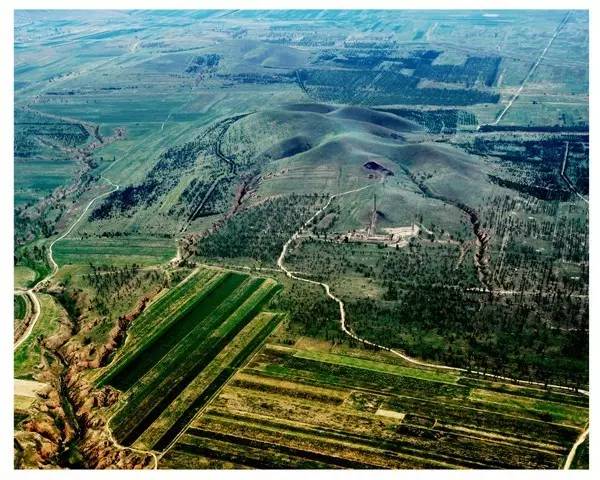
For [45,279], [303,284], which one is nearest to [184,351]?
[303,284]

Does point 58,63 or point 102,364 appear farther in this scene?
point 58,63

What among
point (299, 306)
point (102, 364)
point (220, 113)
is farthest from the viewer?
point (220, 113)

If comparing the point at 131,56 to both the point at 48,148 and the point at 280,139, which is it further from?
the point at 280,139

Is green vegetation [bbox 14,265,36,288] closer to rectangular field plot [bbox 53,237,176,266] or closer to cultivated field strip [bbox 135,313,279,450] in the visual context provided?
rectangular field plot [bbox 53,237,176,266]

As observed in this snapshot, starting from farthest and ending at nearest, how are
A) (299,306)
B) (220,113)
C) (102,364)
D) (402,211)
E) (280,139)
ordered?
(220,113)
(280,139)
(402,211)
(299,306)
(102,364)

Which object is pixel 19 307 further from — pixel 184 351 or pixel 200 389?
pixel 200 389

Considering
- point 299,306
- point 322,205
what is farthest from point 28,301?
point 322,205

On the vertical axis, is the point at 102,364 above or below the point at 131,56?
below

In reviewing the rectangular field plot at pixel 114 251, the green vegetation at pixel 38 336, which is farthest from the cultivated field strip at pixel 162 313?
the rectangular field plot at pixel 114 251
